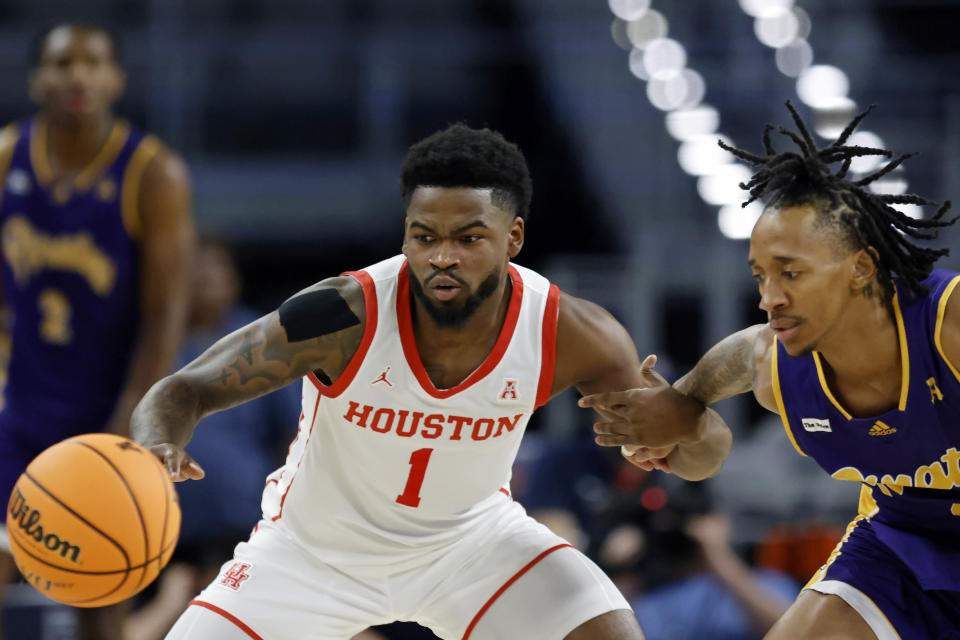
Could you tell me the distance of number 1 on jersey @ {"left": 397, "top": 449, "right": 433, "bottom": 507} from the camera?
3.90m

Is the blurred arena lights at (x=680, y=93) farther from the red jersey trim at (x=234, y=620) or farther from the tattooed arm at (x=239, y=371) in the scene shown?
the red jersey trim at (x=234, y=620)

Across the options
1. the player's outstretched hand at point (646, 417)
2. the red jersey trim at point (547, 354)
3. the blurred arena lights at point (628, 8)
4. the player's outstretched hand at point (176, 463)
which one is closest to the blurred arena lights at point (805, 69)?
the blurred arena lights at point (628, 8)

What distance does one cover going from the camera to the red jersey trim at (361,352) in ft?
12.5

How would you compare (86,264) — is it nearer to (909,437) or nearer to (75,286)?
(75,286)

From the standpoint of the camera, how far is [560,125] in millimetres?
13031

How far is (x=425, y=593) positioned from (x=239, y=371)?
3.15 feet

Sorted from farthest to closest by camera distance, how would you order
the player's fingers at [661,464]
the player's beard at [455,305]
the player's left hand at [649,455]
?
the player's fingers at [661,464] → the player's left hand at [649,455] → the player's beard at [455,305]

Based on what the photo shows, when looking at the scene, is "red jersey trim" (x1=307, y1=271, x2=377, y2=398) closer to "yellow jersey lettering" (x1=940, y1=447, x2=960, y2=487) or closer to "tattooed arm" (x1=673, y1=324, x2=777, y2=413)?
"tattooed arm" (x1=673, y1=324, x2=777, y2=413)

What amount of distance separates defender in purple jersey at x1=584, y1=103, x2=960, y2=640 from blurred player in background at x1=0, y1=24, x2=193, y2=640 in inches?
96.0

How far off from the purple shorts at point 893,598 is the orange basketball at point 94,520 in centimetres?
197

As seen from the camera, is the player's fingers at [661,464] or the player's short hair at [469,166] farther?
the player's fingers at [661,464]

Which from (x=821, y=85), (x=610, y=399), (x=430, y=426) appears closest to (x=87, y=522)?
(x=430, y=426)

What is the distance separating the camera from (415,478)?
3.93m

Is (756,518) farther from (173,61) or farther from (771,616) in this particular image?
(173,61)
